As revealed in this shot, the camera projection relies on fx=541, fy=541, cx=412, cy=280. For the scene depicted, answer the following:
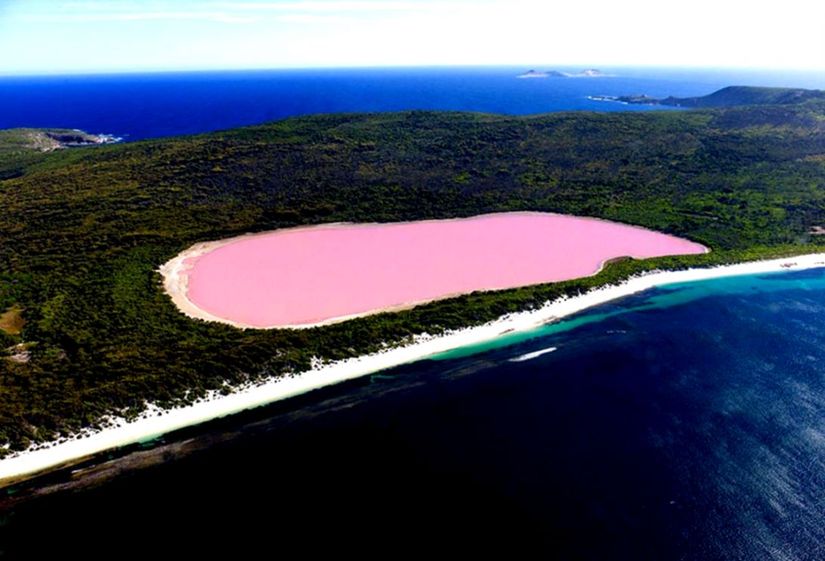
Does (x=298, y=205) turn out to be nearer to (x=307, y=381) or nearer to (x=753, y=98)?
(x=307, y=381)

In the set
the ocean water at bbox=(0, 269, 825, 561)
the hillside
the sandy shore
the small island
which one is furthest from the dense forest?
the hillside

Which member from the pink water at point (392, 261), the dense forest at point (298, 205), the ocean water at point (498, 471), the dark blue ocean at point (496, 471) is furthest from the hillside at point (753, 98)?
the ocean water at point (498, 471)

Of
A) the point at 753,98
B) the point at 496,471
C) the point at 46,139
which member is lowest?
the point at 46,139

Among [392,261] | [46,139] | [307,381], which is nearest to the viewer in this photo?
[307,381]

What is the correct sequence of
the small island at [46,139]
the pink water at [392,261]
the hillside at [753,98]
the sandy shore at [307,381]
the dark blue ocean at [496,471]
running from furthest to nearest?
1. the hillside at [753,98]
2. the small island at [46,139]
3. the pink water at [392,261]
4. the sandy shore at [307,381]
5. the dark blue ocean at [496,471]

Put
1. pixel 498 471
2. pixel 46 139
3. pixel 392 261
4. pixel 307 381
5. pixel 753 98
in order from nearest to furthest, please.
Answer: pixel 498 471, pixel 307 381, pixel 392 261, pixel 46 139, pixel 753 98

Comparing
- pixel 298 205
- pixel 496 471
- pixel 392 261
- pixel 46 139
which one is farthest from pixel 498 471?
pixel 46 139

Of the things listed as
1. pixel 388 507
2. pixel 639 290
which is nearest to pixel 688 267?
pixel 639 290

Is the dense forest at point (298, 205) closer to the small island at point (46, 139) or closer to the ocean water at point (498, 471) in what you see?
the small island at point (46, 139)
